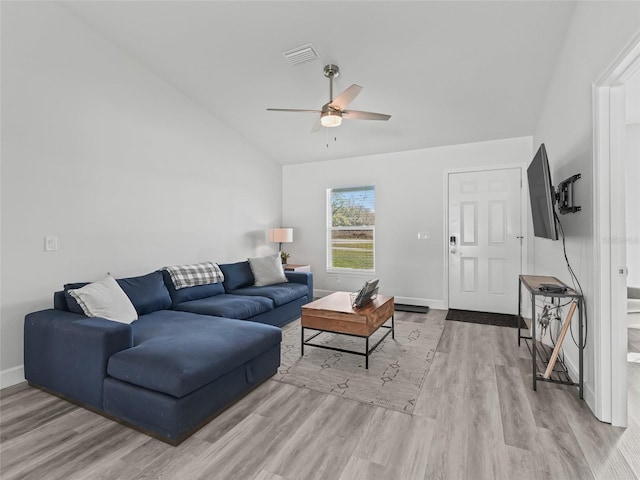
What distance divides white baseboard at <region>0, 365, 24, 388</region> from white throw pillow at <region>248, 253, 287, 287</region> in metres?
2.41

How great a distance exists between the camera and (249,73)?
344 cm

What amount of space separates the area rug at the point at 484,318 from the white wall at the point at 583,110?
1.22 meters

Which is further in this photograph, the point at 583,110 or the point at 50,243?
the point at 50,243

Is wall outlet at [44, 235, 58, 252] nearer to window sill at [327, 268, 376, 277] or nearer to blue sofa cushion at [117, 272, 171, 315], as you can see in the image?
blue sofa cushion at [117, 272, 171, 315]

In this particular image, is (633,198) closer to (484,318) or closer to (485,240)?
(485,240)

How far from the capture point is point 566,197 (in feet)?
8.23

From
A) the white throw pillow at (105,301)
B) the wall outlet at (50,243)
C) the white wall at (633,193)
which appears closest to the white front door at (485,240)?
the white wall at (633,193)

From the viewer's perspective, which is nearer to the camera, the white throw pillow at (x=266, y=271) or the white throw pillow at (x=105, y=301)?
the white throw pillow at (x=105, y=301)

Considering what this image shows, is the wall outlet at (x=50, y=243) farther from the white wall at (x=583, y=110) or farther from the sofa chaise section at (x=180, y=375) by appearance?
the white wall at (x=583, y=110)

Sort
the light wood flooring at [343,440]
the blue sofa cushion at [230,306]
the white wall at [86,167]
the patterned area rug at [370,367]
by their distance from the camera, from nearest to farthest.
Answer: the light wood flooring at [343,440] → the patterned area rug at [370,367] → the white wall at [86,167] → the blue sofa cushion at [230,306]

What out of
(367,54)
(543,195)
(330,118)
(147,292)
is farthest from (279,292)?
(543,195)

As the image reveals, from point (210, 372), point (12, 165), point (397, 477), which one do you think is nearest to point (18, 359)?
point (12, 165)

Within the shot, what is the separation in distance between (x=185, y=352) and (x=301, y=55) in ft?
9.02

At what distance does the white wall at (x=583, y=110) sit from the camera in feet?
5.82
